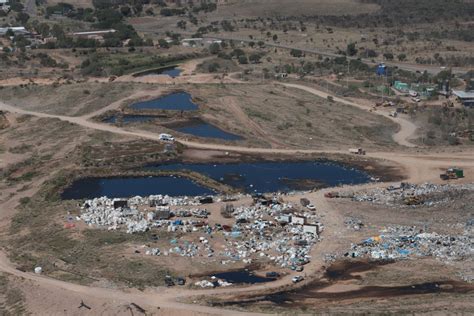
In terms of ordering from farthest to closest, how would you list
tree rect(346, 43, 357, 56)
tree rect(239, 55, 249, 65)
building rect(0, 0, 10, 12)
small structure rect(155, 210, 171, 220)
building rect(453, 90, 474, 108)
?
building rect(0, 0, 10, 12), tree rect(346, 43, 357, 56), tree rect(239, 55, 249, 65), building rect(453, 90, 474, 108), small structure rect(155, 210, 171, 220)

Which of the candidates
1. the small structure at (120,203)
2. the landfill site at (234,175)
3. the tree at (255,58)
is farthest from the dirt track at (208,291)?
the tree at (255,58)

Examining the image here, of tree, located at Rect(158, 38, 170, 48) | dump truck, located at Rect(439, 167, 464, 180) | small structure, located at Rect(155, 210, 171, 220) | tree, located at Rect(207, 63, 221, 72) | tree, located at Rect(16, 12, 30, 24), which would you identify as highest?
tree, located at Rect(16, 12, 30, 24)

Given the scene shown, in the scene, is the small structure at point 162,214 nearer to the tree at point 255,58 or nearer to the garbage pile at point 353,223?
the garbage pile at point 353,223

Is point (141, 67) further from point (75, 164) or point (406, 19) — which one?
point (406, 19)

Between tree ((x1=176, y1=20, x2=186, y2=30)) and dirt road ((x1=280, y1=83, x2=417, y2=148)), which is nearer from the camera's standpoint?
dirt road ((x1=280, y1=83, x2=417, y2=148))

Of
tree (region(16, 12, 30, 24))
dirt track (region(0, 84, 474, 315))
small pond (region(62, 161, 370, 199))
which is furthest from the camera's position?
tree (region(16, 12, 30, 24))

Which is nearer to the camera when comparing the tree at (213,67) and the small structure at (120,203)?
the small structure at (120,203)

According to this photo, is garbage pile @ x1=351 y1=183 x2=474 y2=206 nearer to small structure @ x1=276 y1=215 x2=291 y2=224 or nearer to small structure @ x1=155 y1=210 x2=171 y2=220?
small structure @ x1=276 y1=215 x2=291 y2=224

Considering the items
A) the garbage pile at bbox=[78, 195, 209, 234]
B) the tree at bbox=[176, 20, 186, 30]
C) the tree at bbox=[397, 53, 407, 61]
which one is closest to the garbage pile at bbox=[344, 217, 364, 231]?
the garbage pile at bbox=[78, 195, 209, 234]
